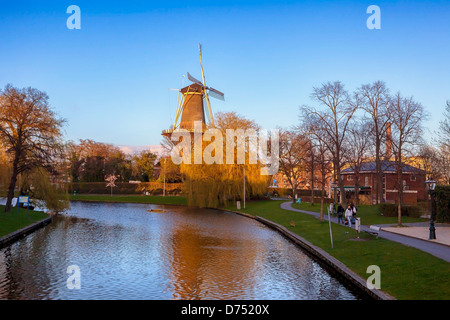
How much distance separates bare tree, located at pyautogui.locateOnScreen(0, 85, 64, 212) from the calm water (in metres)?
8.64

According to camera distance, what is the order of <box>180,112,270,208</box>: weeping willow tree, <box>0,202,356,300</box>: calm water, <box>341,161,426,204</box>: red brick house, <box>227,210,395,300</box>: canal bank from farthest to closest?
1. <box>341,161,426,204</box>: red brick house
2. <box>180,112,270,208</box>: weeping willow tree
3. <box>0,202,356,300</box>: calm water
4. <box>227,210,395,300</box>: canal bank

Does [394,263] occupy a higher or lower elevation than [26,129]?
lower

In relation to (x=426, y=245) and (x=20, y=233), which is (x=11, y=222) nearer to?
(x=20, y=233)

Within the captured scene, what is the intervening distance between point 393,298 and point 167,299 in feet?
21.2

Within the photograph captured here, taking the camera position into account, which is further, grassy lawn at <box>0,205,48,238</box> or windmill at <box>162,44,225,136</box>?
windmill at <box>162,44,225,136</box>

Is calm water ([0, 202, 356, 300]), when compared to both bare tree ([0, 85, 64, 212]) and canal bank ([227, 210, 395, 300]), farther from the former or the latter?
bare tree ([0, 85, 64, 212])

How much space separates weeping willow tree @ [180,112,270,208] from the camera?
177ft

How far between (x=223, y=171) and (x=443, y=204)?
2932 cm

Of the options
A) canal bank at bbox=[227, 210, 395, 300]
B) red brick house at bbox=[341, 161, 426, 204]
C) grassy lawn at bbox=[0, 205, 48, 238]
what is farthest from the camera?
red brick house at bbox=[341, 161, 426, 204]

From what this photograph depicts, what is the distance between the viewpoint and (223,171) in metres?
54.7

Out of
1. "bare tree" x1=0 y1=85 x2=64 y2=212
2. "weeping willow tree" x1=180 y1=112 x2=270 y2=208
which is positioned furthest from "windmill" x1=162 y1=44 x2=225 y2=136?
"bare tree" x1=0 y1=85 x2=64 y2=212

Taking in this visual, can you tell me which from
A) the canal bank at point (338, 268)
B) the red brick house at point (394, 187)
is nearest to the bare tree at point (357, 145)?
the red brick house at point (394, 187)

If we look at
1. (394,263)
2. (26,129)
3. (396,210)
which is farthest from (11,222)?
(396,210)

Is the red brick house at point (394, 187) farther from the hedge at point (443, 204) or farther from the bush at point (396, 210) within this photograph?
the hedge at point (443, 204)
